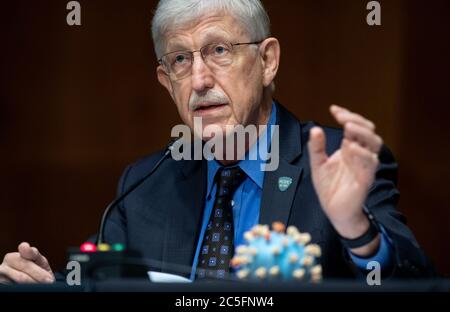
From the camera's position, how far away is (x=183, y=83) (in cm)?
226

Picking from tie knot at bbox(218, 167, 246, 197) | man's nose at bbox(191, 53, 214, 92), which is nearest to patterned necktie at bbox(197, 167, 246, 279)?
tie knot at bbox(218, 167, 246, 197)

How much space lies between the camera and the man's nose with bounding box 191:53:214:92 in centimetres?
219

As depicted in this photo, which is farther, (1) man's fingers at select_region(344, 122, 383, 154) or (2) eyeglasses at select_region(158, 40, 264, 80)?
(2) eyeglasses at select_region(158, 40, 264, 80)

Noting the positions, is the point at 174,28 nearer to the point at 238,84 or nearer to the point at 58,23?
the point at 238,84

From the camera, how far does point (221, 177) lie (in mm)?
2262

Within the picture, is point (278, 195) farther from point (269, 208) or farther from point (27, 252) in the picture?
point (27, 252)

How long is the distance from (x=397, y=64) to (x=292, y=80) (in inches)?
17.9

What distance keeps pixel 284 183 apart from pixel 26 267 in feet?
2.36

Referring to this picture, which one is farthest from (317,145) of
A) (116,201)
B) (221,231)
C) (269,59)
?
(269,59)

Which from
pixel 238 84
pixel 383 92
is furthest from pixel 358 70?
pixel 238 84

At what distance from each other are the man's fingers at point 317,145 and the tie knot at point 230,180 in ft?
1.93

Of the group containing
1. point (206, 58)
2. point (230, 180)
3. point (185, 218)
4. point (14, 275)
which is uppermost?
point (206, 58)

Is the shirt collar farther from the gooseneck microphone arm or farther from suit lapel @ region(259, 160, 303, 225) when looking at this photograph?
the gooseneck microphone arm

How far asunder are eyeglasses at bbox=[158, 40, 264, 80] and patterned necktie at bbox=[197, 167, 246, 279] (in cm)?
30
